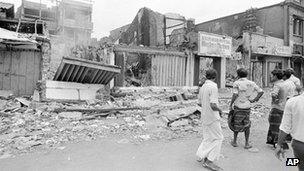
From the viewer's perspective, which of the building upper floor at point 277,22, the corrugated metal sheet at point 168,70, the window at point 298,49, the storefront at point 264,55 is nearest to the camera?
the corrugated metal sheet at point 168,70

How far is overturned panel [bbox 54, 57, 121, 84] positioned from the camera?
30.2ft

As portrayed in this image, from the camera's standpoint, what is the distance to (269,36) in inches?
797

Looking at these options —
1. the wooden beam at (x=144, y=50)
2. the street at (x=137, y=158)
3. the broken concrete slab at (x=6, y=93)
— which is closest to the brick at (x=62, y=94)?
the broken concrete slab at (x=6, y=93)

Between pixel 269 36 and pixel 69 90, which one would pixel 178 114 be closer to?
pixel 69 90

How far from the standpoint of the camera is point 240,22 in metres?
23.8

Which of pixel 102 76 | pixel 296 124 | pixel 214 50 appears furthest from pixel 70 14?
pixel 296 124

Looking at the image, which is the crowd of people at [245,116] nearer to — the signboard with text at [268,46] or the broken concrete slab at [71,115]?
the broken concrete slab at [71,115]

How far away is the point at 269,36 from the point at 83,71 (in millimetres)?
16591

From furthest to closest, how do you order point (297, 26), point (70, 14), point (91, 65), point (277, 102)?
point (70, 14) < point (297, 26) < point (91, 65) < point (277, 102)

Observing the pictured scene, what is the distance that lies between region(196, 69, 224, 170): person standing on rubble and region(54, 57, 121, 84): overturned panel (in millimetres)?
6277

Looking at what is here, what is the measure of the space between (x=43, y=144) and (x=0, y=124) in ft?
7.88

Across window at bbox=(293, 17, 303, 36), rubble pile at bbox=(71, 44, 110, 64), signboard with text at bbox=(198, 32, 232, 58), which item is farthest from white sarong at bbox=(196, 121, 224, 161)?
window at bbox=(293, 17, 303, 36)

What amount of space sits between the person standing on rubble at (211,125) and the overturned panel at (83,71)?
6.28m

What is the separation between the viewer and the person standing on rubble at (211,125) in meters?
4.10
